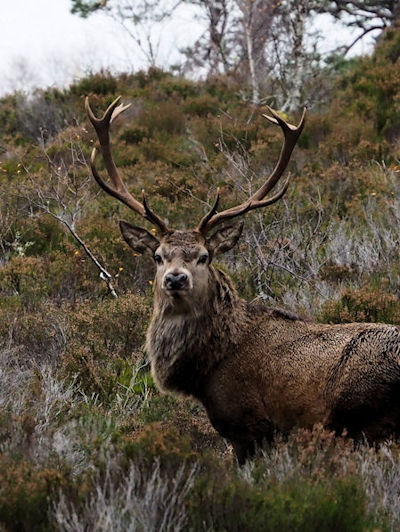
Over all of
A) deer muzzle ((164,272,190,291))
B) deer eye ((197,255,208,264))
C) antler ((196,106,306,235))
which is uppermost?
antler ((196,106,306,235))

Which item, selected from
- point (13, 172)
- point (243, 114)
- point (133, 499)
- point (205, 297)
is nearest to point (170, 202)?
point (13, 172)

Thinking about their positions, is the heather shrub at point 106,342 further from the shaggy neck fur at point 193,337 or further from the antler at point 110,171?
the antler at point 110,171

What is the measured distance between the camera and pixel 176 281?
13.5 feet

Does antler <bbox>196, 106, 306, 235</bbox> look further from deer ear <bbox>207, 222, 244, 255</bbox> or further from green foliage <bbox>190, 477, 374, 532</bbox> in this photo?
green foliage <bbox>190, 477, 374, 532</bbox>

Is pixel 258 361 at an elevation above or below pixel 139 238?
below

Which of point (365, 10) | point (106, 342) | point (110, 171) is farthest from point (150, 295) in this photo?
point (365, 10)

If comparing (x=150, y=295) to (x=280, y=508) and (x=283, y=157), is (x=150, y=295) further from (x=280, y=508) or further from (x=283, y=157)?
(x=280, y=508)

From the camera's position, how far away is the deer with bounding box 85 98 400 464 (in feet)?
12.4

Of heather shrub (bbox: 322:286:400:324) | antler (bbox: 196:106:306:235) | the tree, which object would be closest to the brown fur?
antler (bbox: 196:106:306:235)

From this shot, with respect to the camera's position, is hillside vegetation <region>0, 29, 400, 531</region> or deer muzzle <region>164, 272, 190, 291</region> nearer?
hillside vegetation <region>0, 29, 400, 531</region>

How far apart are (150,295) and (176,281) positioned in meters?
2.69

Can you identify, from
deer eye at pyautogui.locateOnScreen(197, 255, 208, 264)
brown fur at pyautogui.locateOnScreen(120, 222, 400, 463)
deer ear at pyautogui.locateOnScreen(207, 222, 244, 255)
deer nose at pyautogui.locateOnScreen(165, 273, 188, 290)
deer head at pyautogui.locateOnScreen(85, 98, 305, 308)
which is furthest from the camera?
deer ear at pyautogui.locateOnScreen(207, 222, 244, 255)

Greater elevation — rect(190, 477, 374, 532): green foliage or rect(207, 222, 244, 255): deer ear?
rect(207, 222, 244, 255): deer ear

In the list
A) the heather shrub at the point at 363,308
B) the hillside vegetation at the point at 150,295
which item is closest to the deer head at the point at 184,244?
the hillside vegetation at the point at 150,295
